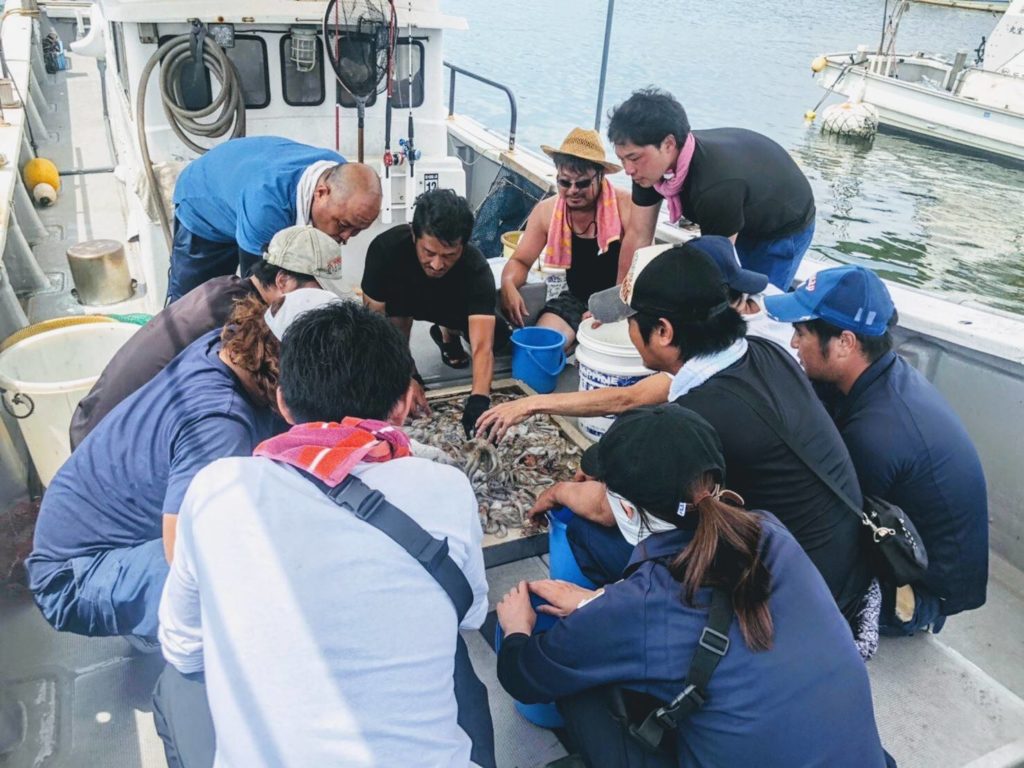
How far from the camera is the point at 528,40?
28203mm

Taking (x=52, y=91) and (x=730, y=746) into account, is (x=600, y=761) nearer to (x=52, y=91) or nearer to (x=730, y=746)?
(x=730, y=746)

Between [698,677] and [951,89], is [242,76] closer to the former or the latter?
[698,677]

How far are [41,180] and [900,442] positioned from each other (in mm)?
9090

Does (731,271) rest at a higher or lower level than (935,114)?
higher

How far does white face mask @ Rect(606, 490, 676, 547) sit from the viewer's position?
5.59 feet

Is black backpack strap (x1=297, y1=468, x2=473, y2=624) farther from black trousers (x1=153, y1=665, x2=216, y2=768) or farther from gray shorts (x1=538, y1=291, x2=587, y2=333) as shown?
gray shorts (x1=538, y1=291, x2=587, y2=333)

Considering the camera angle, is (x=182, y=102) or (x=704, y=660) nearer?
(x=704, y=660)

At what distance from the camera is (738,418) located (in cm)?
202

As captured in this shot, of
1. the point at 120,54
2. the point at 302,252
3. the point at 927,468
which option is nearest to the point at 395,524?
the point at 302,252

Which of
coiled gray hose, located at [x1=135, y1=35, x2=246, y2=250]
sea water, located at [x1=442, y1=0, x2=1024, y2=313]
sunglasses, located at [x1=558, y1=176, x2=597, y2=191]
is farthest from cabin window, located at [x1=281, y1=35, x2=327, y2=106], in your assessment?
sea water, located at [x1=442, y1=0, x2=1024, y2=313]

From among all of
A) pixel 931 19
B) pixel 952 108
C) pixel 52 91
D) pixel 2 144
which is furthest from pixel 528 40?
pixel 931 19

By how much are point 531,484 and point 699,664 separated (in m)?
1.47

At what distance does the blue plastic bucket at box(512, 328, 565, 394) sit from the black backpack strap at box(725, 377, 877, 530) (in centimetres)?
166

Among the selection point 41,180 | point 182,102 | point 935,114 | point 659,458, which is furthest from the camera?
point 935,114
